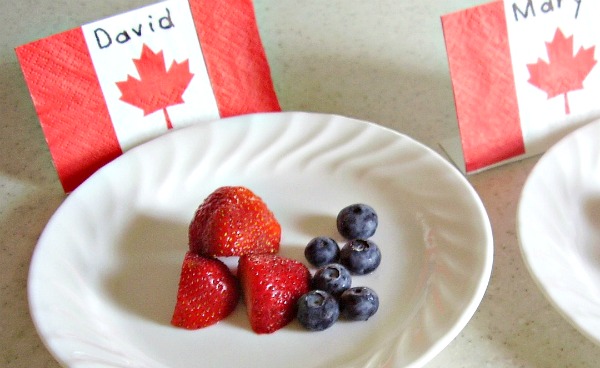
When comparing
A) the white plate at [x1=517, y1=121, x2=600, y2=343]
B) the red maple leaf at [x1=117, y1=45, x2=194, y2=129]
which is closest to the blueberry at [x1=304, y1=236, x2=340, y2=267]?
the white plate at [x1=517, y1=121, x2=600, y2=343]

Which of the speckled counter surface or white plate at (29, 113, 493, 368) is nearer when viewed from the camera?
white plate at (29, 113, 493, 368)

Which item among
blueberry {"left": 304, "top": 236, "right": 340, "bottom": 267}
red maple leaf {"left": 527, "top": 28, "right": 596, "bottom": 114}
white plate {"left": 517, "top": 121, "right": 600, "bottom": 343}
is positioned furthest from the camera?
red maple leaf {"left": 527, "top": 28, "right": 596, "bottom": 114}

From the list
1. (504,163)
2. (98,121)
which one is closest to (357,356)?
(504,163)

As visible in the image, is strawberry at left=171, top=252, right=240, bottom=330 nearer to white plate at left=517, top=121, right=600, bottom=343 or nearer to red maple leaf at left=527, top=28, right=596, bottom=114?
white plate at left=517, top=121, right=600, bottom=343

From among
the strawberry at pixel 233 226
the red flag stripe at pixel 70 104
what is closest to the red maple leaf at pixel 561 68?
the strawberry at pixel 233 226

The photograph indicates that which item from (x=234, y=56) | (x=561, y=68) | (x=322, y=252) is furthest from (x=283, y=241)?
(x=561, y=68)

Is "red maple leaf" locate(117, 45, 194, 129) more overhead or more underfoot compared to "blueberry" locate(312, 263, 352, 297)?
more overhead

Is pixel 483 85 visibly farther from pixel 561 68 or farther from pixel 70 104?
pixel 70 104
